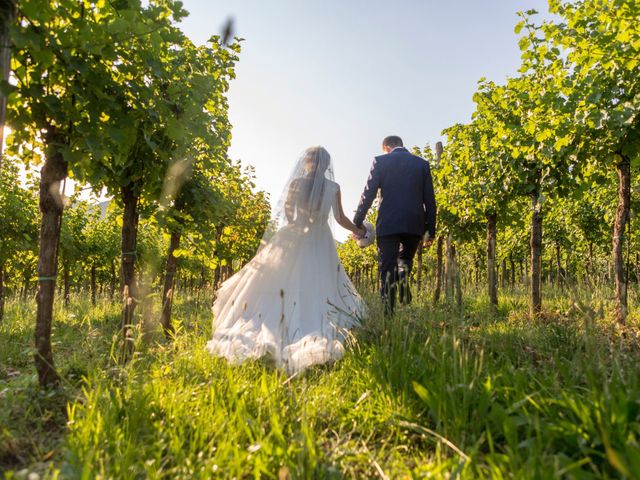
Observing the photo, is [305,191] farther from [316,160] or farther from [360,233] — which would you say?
[360,233]

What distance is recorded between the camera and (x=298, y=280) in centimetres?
472

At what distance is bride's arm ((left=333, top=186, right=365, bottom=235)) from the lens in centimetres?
534

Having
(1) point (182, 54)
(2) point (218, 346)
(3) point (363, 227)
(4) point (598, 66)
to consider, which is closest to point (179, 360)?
(2) point (218, 346)

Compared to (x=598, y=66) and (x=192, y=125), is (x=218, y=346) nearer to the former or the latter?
(x=192, y=125)

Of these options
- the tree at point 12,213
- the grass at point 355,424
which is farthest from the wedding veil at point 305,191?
the tree at point 12,213

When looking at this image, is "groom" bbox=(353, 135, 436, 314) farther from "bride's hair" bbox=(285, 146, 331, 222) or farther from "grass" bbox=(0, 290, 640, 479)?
"grass" bbox=(0, 290, 640, 479)

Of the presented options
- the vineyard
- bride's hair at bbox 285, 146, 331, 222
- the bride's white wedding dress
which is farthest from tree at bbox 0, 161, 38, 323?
bride's hair at bbox 285, 146, 331, 222

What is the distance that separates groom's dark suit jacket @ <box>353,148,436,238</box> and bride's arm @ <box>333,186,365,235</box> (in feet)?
0.67

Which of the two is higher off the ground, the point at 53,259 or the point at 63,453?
the point at 53,259

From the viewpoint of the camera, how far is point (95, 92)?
2791mm

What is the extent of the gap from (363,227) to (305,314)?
1613 millimetres

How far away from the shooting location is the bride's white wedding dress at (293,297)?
3.81 metres

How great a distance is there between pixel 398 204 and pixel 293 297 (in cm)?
176

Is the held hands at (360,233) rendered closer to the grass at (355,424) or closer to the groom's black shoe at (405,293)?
the groom's black shoe at (405,293)
